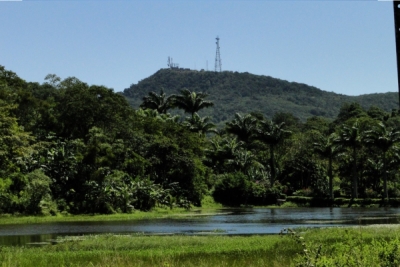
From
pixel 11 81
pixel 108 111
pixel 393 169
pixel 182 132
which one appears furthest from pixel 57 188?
pixel 393 169

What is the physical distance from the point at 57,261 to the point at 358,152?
238ft

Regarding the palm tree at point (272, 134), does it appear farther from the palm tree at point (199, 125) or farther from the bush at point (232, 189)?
the palm tree at point (199, 125)

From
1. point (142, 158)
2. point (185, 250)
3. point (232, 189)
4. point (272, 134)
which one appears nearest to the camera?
point (185, 250)

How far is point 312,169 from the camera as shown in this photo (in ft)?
290

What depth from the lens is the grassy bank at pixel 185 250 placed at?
62.7ft

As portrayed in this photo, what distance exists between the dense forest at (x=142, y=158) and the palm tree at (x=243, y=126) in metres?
0.18

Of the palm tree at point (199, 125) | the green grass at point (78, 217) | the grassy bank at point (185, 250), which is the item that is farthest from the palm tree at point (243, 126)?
the grassy bank at point (185, 250)

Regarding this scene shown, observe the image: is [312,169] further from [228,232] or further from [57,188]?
[228,232]

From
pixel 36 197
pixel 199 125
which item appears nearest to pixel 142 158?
pixel 36 197

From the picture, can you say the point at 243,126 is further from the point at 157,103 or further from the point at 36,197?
the point at 36,197

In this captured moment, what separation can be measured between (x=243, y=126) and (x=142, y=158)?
33752 millimetres

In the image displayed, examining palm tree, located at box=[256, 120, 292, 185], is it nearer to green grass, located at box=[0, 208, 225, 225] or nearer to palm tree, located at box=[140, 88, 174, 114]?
palm tree, located at box=[140, 88, 174, 114]

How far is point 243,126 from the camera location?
311ft

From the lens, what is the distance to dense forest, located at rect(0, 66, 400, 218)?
177 ft
